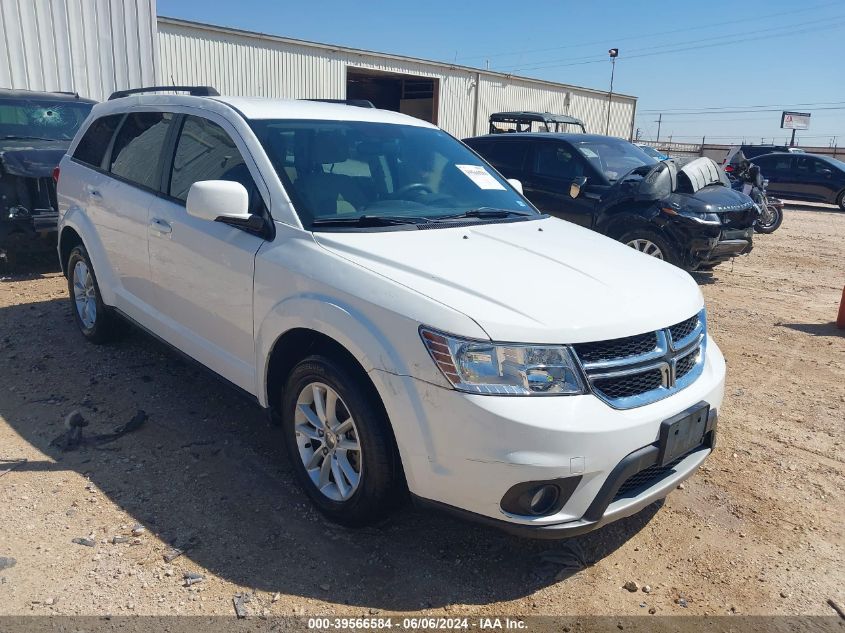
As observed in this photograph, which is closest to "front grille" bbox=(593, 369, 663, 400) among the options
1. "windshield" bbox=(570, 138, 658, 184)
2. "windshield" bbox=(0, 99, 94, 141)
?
"windshield" bbox=(570, 138, 658, 184)

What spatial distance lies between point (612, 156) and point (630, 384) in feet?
22.4

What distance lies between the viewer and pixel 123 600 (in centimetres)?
259

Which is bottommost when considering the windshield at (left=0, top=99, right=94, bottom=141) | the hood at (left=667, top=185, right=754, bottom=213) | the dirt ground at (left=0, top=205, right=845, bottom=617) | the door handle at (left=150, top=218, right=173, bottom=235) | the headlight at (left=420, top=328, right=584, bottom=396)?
the dirt ground at (left=0, top=205, right=845, bottom=617)

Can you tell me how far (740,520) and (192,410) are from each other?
3154mm

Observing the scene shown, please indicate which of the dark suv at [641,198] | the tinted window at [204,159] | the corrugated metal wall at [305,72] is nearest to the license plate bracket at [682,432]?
the tinted window at [204,159]

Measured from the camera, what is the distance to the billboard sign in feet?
184

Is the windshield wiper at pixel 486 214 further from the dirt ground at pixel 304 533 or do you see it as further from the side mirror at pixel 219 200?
the dirt ground at pixel 304 533

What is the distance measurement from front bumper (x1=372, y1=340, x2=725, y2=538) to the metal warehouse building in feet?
37.7

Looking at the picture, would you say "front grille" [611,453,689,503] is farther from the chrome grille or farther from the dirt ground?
the dirt ground

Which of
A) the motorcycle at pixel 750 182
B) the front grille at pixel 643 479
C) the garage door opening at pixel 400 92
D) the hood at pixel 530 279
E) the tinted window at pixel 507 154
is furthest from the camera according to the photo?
the garage door opening at pixel 400 92

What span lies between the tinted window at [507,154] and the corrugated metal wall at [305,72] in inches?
430

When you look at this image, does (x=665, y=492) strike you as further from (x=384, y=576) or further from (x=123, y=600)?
(x=123, y=600)

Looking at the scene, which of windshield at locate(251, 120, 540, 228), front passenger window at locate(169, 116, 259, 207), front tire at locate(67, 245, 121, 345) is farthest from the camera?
front tire at locate(67, 245, 121, 345)

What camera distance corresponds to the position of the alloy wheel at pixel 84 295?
16.8ft
